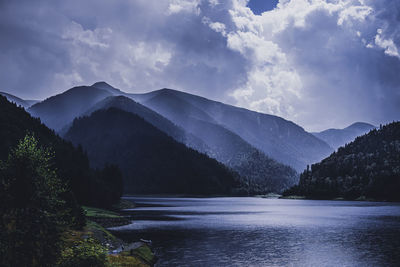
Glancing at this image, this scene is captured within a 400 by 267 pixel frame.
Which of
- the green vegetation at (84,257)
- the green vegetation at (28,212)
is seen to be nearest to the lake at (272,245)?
the green vegetation at (84,257)

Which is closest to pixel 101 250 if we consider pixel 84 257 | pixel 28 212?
pixel 84 257

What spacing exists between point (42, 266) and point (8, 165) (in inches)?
370

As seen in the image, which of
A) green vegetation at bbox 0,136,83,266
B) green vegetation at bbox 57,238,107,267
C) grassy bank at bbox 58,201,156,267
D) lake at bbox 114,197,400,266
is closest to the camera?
green vegetation at bbox 0,136,83,266

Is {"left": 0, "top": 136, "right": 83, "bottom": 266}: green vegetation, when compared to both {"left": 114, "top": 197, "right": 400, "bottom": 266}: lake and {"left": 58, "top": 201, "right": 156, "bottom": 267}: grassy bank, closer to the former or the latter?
{"left": 58, "top": 201, "right": 156, "bottom": 267}: grassy bank

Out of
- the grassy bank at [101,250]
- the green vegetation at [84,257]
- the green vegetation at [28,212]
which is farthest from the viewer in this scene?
the grassy bank at [101,250]

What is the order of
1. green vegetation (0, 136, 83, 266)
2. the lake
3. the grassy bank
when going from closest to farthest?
green vegetation (0, 136, 83, 266) < the grassy bank < the lake

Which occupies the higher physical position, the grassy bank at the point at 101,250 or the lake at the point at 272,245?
the grassy bank at the point at 101,250

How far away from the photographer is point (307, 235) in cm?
9425

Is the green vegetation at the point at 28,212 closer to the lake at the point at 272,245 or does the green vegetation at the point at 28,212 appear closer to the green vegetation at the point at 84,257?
the green vegetation at the point at 84,257

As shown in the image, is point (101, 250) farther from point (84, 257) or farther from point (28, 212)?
point (28, 212)

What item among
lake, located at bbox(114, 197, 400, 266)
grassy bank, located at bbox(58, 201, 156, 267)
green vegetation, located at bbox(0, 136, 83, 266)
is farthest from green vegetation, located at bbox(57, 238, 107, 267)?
lake, located at bbox(114, 197, 400, 266)

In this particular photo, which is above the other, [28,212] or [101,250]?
[28,212]

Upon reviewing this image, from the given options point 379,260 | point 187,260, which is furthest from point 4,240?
point 379,260

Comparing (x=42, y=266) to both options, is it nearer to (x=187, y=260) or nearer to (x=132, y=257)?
(x=132, y=257)
